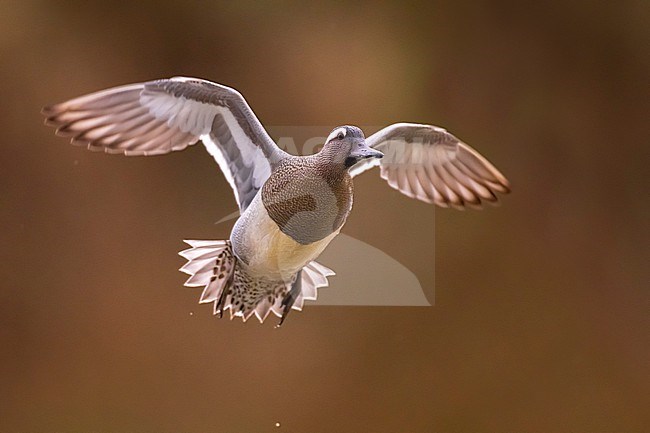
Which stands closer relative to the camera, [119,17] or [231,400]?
[119,17]

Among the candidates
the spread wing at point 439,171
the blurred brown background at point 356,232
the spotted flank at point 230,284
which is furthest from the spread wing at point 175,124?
the blurred brown background at point 356,232

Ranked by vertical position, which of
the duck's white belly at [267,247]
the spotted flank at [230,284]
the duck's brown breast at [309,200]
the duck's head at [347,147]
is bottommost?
the spotted flank at [230,284]

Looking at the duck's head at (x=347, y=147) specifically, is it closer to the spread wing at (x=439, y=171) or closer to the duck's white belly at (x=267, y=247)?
the duck's white belly at (x=267, y=247)

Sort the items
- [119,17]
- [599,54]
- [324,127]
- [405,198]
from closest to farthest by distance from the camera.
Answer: [324,127], [405,198], [119,17], [599,54]

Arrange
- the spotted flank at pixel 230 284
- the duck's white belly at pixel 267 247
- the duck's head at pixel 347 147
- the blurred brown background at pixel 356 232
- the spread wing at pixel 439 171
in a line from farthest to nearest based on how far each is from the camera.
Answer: the blurred brown background at pixel 356 232, the spread wing at pixel 439 171, the spotted flank at pixel 230 284, the duck's white belly at pixel 267 247, the duck's head at pixel 347 147

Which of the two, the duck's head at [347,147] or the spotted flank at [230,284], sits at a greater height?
the duck's head at [347,147]

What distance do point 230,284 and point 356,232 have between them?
1.65 feet

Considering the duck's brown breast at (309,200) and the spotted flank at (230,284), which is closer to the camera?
the duck's brown breast at (309,200)

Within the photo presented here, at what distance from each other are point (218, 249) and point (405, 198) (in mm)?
637

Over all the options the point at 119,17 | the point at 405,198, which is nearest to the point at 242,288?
the point at 405,198

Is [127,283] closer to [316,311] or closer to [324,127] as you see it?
[316,311]

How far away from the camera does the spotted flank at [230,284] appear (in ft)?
4.89

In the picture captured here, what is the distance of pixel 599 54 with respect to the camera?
246cm

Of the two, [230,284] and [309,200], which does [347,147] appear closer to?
[309,200]
